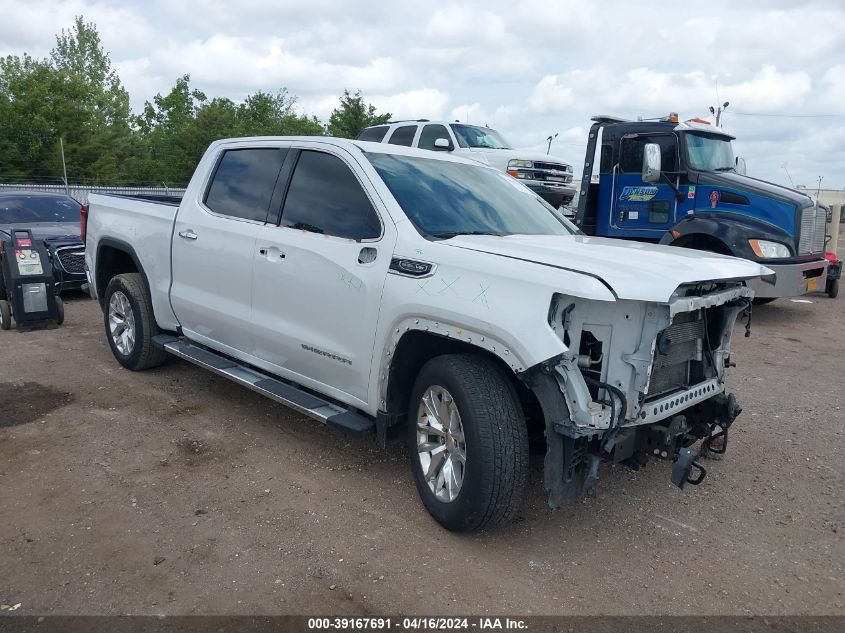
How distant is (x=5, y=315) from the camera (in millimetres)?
7949

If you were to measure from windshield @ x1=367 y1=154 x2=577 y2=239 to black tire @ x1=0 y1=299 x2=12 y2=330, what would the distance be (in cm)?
573

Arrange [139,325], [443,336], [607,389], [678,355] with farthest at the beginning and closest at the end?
[139,325], [678,355], [443,336], [607,389]

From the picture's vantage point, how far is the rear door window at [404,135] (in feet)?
45.8

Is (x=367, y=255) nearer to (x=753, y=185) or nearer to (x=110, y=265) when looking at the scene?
(x=110, y=265)

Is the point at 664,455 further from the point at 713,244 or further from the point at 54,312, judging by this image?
the point at 54,312

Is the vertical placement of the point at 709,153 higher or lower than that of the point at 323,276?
higher

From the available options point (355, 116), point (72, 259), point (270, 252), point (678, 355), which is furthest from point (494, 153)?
point (355, 116)

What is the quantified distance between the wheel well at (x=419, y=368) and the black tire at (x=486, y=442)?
118mm

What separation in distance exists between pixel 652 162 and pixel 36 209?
29.7ft

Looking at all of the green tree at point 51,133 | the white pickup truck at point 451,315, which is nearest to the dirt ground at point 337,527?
the white pickup truck at point 451,315

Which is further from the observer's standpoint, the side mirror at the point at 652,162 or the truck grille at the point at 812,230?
the truck grille at the point at 812,230

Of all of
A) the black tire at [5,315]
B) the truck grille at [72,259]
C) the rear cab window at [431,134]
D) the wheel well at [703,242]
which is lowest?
the black tire at [5,315]

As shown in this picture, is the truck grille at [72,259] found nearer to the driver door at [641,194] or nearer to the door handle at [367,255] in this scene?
the door handle at [367,255]

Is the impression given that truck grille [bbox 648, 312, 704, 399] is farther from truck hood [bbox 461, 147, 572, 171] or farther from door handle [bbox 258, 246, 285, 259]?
truck hood [bbox 461, 147, 572, 171]
